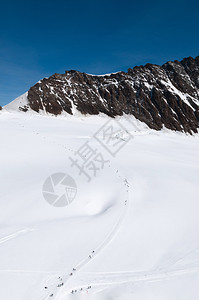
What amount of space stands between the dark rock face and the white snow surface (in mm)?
65221

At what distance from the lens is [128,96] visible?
91938 mm

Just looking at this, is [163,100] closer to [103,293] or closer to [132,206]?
[132,206]

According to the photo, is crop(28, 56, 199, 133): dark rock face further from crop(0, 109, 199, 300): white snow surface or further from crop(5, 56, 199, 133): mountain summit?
crop(0, 109, 199, 300): white snow surface

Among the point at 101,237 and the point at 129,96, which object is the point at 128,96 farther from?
the point at 101,237

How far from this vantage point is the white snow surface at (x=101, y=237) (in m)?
6.39

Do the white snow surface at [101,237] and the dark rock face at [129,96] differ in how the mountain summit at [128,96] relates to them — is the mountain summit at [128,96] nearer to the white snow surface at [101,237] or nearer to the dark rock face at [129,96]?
the dark rock face at [129,96]

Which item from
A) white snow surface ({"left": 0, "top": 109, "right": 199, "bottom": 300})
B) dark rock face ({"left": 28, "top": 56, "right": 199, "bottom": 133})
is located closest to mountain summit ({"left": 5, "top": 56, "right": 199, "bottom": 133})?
dark rock face ({"left": 28, "top": 56, "right": 199, "bottom": 133})

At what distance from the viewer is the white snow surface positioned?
21.0 feet

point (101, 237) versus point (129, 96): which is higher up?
point (129, 96)

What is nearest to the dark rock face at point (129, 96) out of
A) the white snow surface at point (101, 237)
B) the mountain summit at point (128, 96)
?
the mountain summit at point (128, 96)

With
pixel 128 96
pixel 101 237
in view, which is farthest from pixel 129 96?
pixel 101 237

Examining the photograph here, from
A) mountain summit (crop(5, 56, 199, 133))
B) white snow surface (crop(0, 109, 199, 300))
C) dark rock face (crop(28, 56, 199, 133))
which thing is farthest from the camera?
dark rock face (crop(28, 56, 199, 133))

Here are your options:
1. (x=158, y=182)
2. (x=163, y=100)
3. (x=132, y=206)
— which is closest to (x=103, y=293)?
(x=132, y=206)

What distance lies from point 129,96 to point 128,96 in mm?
482
